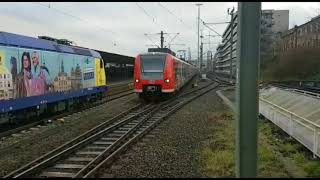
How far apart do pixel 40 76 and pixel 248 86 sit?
13.6 meters

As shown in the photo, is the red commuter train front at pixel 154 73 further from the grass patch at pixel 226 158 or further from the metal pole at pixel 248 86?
the metal pole at pixel 248 86

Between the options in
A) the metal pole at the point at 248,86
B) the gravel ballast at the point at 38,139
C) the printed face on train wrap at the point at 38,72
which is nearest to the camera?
the metal pole at the point at 248,86

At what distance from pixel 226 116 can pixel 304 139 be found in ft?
28.0

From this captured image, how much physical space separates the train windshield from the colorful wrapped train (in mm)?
3494

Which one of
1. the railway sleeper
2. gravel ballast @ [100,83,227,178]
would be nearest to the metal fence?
gravel ballast @ [100,83,227,178]

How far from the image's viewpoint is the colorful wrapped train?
45.8ft

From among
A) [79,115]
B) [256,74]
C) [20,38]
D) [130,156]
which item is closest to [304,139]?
[130,156]

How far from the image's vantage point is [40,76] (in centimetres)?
1686

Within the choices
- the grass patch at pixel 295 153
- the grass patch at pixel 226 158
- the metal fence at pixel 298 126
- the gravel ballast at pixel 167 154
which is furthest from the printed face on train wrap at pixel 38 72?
the metal fence at pixel 298 126

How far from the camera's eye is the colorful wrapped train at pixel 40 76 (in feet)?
45.8

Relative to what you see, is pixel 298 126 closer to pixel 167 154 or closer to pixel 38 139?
pixel 167 154

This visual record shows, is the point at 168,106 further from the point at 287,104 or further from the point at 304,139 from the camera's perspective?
the point at 304,139

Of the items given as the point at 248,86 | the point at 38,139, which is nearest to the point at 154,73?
the point at 38,139

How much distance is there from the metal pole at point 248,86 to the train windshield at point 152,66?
21.8m
